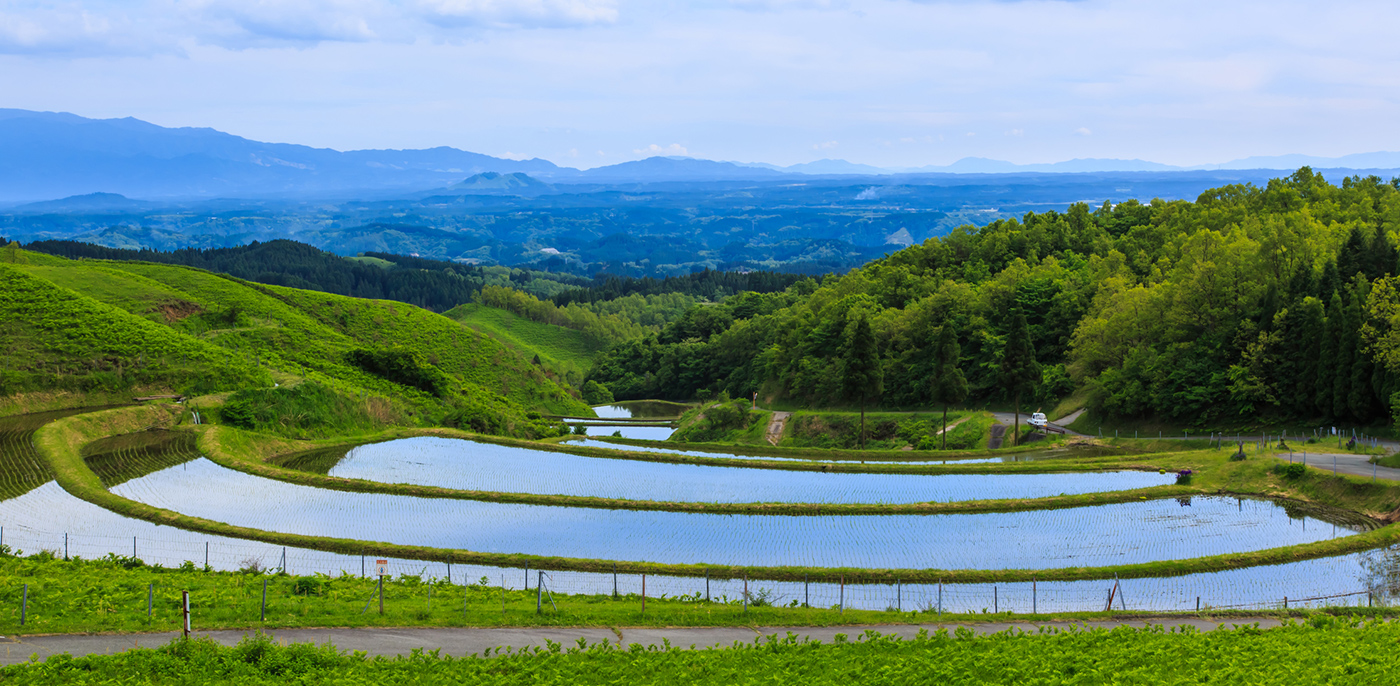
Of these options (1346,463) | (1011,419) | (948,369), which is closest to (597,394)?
(948,369)

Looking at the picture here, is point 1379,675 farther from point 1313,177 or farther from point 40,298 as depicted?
point 1313,177

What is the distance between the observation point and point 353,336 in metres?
92.3

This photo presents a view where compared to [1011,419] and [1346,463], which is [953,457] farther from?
[1346,463]

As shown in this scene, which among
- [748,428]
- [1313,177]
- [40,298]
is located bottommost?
[748,428]

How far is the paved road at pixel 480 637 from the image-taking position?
2017 centimetres

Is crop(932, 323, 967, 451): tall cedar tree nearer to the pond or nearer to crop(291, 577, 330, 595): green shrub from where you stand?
the pond

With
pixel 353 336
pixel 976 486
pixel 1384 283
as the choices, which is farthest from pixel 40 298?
pixel 1384 283

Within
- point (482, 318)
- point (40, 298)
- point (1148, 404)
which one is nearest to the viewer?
point (1148, 404)

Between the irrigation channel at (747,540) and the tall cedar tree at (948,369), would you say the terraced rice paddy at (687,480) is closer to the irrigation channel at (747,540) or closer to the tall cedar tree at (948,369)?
the irrigation channel at (747,540)

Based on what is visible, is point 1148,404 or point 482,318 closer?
point 1148,404

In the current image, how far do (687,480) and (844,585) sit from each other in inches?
623

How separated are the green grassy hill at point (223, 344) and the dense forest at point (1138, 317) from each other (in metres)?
27.1

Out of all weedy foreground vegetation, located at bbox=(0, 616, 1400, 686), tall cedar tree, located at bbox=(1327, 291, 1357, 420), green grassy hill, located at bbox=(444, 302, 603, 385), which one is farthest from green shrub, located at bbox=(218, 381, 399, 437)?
green grassy hill, located at bbox=(444, 302, 603, 385)

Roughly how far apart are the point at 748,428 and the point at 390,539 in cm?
4120
